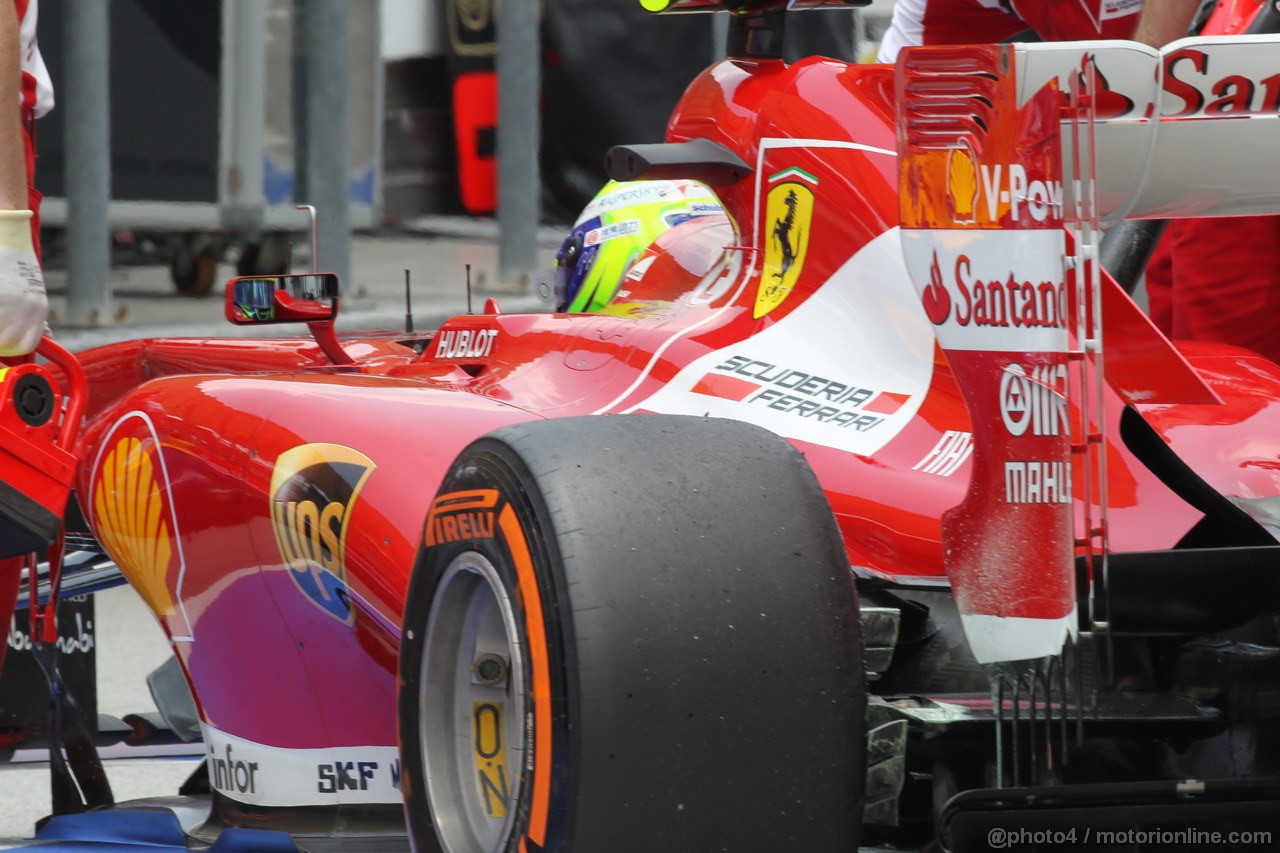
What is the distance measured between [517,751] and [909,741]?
463 millimetres

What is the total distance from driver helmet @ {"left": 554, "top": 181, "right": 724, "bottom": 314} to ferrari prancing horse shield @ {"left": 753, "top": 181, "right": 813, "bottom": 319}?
2.21 feet

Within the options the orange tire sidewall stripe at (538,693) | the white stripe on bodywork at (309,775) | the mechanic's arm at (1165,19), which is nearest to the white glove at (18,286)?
the white stripe on bodywork at (309,775)

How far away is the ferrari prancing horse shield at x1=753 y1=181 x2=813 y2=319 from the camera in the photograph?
8.68 feet

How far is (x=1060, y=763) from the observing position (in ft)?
6.23

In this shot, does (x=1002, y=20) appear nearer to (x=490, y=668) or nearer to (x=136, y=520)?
(x=136, y=520)

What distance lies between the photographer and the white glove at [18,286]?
2629mm

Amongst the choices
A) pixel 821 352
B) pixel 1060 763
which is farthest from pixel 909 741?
pixel 821 352

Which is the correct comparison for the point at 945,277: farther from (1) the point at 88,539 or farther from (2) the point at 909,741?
(1) the point at 88,539

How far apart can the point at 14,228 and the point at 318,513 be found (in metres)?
0.68

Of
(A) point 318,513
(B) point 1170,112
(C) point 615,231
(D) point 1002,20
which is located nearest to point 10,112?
(A) point 318,513

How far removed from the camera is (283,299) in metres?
3.16

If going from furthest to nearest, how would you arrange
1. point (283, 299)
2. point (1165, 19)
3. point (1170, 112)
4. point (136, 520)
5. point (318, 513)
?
1. point (283, 299)
2. point (1165, 19)
3. point (136, 520)
4. point (318, 513)
5. point (1170, 112)

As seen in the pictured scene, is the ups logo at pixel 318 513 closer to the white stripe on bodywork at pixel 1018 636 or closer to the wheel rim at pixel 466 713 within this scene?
the wheel rim at pixel 466 713

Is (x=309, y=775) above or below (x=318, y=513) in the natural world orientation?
below
